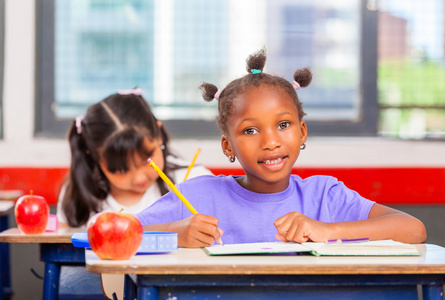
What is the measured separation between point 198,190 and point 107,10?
188 cm

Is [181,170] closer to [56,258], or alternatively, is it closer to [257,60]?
[56,258]

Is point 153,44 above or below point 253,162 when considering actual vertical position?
above

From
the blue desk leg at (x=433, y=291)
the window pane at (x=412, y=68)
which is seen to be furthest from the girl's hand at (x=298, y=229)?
the window pane at (x=412, y=68)

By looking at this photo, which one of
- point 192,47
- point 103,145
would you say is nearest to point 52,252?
point 103,145

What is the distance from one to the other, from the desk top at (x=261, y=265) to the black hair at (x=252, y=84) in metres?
0.55

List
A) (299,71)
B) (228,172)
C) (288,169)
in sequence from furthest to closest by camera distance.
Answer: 1. (228,172)
2. (299,71)
3. (288,169)

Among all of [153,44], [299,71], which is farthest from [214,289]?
[153,44]

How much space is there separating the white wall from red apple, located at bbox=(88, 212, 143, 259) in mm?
2089

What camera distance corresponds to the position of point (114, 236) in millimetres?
1025

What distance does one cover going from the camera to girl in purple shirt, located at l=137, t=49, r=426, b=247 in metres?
1.45

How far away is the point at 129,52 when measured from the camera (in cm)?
322

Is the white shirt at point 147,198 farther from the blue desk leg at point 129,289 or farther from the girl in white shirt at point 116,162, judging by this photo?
the blue desk leg at point 129,289

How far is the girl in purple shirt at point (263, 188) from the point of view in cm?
145

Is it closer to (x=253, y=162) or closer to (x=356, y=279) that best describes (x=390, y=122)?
(x=253, y=162)
